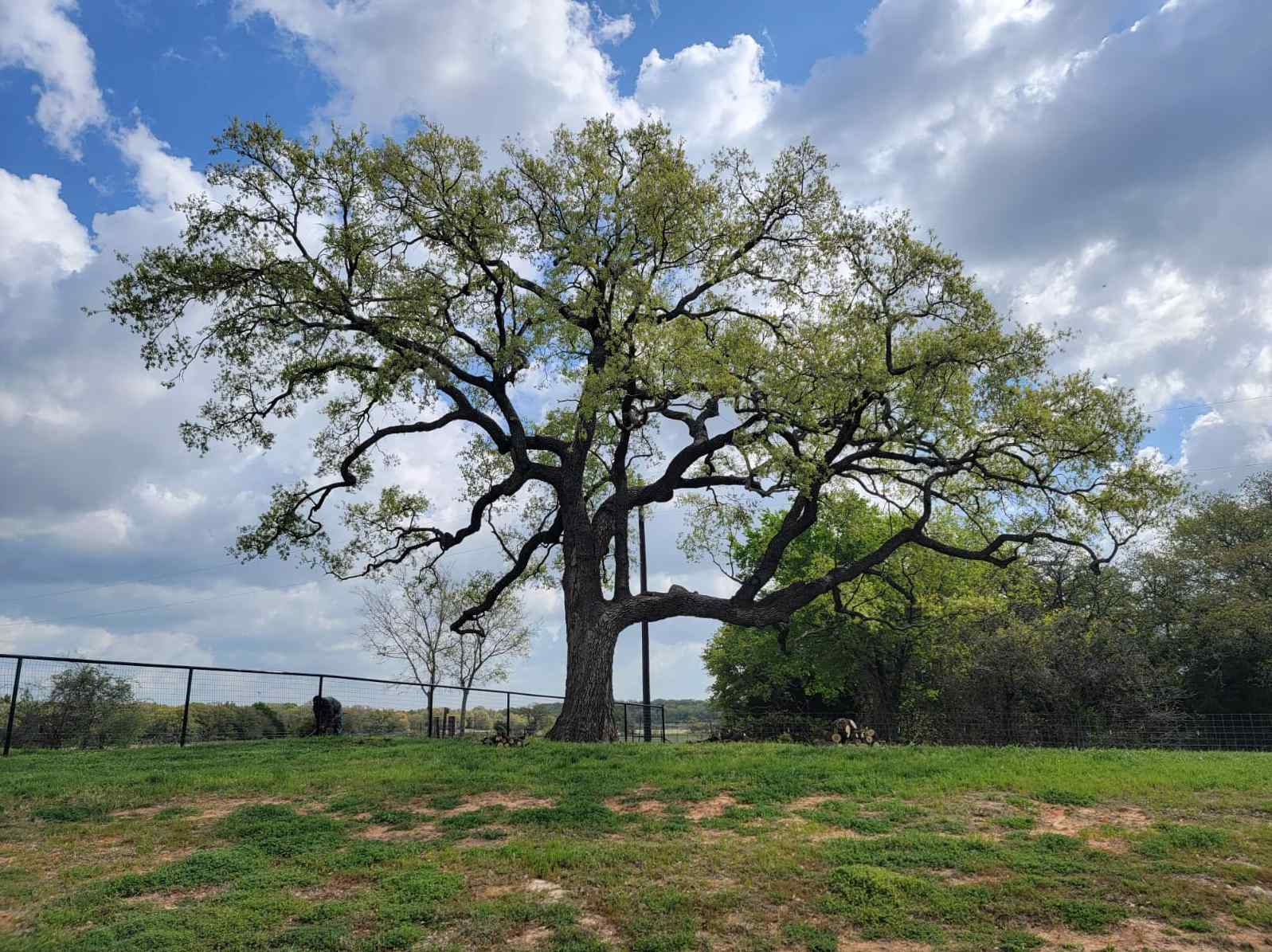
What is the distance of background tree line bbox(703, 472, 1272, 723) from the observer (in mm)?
23922

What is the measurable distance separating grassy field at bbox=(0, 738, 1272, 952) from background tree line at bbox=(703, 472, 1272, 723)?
8.09 m

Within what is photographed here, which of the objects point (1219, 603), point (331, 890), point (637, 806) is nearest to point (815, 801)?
point (637, 806)

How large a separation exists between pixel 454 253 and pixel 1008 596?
21.6 meters

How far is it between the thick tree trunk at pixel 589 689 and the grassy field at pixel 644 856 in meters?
3.95

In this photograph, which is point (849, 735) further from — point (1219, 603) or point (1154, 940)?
point (1219, 603)

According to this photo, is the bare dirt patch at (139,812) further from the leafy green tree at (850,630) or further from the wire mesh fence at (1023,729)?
the wire mesh fence at (1023,729)

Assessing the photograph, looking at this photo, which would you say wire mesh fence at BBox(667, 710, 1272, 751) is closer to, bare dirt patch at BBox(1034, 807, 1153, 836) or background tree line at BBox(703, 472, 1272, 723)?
background tree line at BBox(703, 472, 1272, 723)

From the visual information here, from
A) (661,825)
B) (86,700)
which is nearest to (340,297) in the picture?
(86,700)

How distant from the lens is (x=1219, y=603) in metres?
32.4

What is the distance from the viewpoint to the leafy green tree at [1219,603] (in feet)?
101

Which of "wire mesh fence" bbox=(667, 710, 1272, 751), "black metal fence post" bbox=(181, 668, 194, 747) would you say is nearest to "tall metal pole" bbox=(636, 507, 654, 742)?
"wire mesh fence" bbox=(667, 710, 1272, 751)

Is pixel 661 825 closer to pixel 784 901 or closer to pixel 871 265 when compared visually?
pixel 784 901

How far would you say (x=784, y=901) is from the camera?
652 cm

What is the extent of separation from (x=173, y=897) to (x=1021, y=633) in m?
23.2
